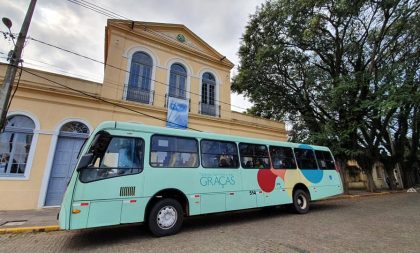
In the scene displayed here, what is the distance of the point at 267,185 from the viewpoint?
8297 millimetres

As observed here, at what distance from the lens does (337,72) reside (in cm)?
1722

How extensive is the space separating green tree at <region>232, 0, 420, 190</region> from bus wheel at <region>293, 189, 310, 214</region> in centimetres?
702

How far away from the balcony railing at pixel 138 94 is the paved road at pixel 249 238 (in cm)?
716

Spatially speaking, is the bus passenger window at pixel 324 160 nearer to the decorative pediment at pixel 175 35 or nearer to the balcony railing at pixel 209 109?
the balcony railing at pixel 209 109

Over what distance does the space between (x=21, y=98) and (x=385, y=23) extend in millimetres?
20281

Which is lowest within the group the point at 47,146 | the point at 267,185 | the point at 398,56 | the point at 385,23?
Result: the point at 267,185

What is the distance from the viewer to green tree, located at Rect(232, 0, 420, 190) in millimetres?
14328

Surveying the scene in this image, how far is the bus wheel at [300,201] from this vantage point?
905cm

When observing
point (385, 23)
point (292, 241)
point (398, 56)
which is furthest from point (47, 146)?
point (398, 56)

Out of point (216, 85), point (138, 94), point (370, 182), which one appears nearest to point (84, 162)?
point (138, 94)

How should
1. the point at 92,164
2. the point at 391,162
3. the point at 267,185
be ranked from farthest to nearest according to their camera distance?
the point at 391,162
the point at 267,185
the point at 92,164

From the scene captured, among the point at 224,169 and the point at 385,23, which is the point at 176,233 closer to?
the point at 224,169

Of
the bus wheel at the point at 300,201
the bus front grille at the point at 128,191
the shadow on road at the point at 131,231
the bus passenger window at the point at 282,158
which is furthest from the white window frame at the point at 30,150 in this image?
the bus wheel at the point at 300,201

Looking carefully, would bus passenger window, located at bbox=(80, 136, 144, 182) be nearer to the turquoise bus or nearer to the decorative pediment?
the turquoise bus
